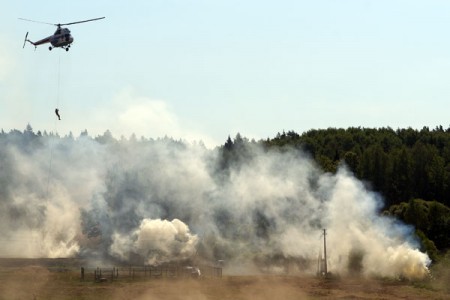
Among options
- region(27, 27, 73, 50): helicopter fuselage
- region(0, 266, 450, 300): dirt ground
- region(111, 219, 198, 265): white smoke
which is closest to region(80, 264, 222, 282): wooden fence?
region(0, 266, 450, 300): dirt ground

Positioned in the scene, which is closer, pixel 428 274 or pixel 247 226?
pixel 428 274

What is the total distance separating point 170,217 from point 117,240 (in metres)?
14.2

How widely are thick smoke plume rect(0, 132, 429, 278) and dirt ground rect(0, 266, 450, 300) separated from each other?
13.4 m

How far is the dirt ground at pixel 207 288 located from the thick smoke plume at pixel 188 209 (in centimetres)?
1339

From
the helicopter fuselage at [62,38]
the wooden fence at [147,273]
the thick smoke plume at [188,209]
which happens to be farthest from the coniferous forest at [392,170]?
the helicopter fuselage at [62,38]

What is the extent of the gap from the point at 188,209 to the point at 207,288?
44.9 m

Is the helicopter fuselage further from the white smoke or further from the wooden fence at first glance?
the white smoke

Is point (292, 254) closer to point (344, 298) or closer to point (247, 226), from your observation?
point (247, 226)

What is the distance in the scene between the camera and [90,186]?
142875 millimetres

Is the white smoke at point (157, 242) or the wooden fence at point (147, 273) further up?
the white smoke at point (157, 242)

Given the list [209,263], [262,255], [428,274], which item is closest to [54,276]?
[209,263]

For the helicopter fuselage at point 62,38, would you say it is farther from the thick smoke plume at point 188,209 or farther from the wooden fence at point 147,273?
the thick smoke plume at point 188,209

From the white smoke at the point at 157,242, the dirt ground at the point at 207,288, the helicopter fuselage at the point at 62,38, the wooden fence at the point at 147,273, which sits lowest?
the dirt ground at the point at 207,288

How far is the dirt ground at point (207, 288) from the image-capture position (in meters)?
81.9
